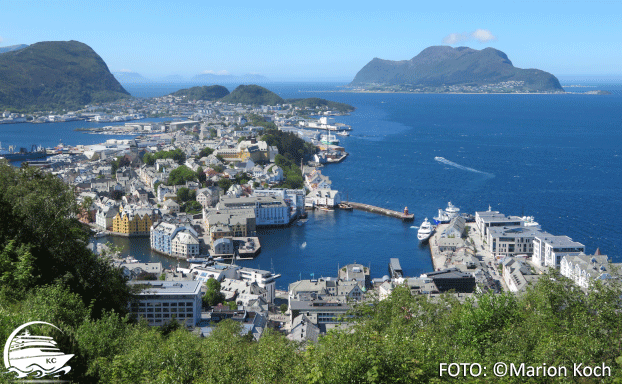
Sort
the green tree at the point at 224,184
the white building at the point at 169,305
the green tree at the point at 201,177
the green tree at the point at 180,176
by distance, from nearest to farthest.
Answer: the white building at the point at 169,305
the green tree at the point at 224,184
the green tree at the point at 180,176
the green tree at the point at 201,177

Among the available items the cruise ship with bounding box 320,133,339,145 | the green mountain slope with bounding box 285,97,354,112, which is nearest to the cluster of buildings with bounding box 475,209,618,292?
the cruise ship with bounding box 320,133,339,145

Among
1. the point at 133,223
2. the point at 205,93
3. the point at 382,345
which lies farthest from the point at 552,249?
the point at 205,93

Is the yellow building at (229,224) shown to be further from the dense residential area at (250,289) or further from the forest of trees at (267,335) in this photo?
the forest of trees at (267,335)

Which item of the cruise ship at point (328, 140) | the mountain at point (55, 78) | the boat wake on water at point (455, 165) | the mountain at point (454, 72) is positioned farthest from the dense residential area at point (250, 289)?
the mountain at point (454, 72)

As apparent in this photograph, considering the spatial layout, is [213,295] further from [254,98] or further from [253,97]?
[253,97]

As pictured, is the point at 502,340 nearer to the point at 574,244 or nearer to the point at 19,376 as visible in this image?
the point at 19,376

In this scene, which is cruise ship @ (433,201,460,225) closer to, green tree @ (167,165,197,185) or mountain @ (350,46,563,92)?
green tree @ (167,165,197,185)
